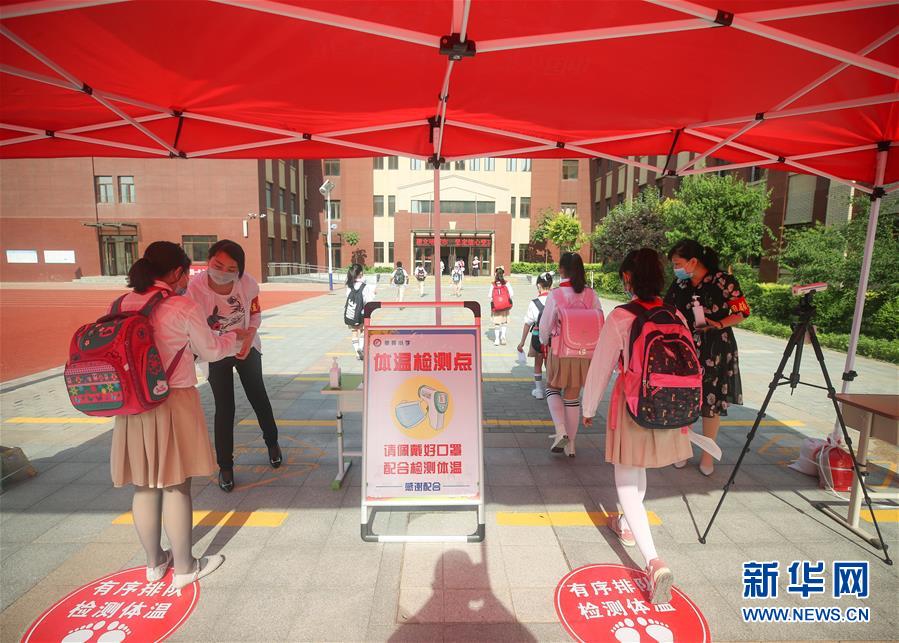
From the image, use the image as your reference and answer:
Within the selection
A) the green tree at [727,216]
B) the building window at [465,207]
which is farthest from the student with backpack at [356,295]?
the building window at [465,207]

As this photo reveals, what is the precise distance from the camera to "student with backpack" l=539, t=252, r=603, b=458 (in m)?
3.99

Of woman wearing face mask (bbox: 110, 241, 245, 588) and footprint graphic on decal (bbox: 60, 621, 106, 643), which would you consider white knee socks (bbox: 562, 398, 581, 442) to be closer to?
woman wearing face mask (bbox: 110, 241, 245, 588)

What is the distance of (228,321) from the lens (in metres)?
3.55

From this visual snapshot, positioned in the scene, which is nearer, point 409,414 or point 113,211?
point 409,414

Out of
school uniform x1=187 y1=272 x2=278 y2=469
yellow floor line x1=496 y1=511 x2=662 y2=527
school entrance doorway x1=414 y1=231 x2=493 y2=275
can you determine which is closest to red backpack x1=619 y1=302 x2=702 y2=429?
yellow floor line x1=496 y1=511 x2=662 y2=527

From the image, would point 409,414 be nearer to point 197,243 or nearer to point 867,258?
point 867,258

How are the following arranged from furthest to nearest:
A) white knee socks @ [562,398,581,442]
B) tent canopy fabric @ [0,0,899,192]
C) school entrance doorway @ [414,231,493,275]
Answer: school entrance doorway @ [414,231,493,275]
white knee socks @ [562,398,581,442]
tent canopy fabric @ [0,0,899,192]

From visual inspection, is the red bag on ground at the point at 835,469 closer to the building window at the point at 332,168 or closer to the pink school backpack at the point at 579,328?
the pink school backpack at the point at 579,328

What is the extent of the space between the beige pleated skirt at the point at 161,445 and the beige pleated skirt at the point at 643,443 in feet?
7.82

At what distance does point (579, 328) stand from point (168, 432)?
3.20 meters

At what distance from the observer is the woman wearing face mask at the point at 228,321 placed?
3463mm

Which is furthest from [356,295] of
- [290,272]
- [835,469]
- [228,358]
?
[290,272]

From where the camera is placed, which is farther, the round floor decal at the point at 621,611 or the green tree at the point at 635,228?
the green tree at the point at 635,228

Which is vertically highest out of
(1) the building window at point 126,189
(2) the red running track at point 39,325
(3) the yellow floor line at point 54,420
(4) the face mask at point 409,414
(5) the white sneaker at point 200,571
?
(1) the building window at point 126,189
